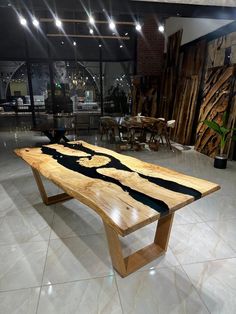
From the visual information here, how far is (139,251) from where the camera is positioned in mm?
2088

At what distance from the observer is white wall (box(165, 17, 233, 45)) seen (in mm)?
5246

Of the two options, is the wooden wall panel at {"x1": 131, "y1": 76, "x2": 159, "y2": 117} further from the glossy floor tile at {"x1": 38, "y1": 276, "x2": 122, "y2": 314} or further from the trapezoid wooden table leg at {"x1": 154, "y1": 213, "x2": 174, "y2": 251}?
the glossy floor tile at {"x1": 38, "y1": 276, "x2": 122, "y2": 314}

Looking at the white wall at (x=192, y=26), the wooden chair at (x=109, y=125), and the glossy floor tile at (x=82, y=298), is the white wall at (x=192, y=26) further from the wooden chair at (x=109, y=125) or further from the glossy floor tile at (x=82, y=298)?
the glossy floor tile at (x=82, y=298)

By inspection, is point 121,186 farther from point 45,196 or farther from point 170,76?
point 170,76

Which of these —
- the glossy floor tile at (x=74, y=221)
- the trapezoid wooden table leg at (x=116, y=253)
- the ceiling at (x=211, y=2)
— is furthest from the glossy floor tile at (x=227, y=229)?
the ceiling at (x=211, y=2)

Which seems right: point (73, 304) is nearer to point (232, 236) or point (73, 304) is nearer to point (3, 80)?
point (232, 236)

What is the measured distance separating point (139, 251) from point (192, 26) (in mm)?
6253

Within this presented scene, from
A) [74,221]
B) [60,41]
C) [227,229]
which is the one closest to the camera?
[227,229]

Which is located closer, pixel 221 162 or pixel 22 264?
pixel 22 264

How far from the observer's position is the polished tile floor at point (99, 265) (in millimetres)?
1619

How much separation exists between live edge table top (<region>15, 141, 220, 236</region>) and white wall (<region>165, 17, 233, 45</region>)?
4413 mm

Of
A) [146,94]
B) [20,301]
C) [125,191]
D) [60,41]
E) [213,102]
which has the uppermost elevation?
[60,41]

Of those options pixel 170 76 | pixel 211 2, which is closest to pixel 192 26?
pixel 170 76

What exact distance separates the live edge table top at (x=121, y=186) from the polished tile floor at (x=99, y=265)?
26.6 inches
